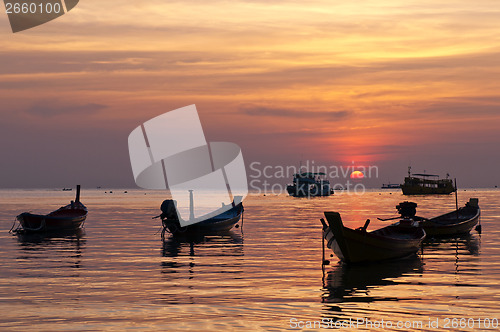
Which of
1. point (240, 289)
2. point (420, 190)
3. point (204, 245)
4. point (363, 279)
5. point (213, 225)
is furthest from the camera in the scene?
point (420, 190)

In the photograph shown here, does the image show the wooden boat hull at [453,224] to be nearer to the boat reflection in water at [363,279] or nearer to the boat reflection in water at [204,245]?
the boat reflection in water at [363,279]

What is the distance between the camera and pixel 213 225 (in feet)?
173

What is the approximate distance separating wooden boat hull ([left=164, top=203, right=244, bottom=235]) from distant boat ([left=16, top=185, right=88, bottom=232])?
11624mm

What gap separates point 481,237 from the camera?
1906 inches

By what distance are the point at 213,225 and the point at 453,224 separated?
62.9 ft

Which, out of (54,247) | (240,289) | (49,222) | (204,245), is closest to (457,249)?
(204,245)

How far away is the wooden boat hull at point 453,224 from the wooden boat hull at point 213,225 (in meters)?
16.6

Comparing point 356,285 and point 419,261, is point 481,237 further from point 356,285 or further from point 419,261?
point 356,285

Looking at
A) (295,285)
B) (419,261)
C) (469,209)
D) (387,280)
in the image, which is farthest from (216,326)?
(469,209)

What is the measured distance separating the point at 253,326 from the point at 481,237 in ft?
115

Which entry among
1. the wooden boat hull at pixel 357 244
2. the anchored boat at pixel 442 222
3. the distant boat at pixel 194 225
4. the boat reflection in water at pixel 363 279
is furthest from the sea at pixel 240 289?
the distant boat at pixel 194 225

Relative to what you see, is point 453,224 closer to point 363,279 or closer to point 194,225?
point 194,225

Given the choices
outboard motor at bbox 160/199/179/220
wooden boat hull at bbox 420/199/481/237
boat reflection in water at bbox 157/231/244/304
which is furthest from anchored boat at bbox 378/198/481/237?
outboard motor at bbox 160/199/179/220

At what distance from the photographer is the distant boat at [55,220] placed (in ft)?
173
